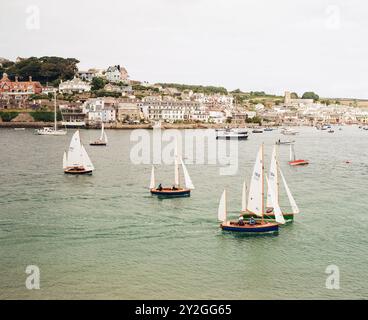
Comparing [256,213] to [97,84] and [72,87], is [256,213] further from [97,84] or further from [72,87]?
[97,84]

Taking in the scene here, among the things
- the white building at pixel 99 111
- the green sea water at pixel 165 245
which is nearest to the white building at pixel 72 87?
the white building at pixel 99 111

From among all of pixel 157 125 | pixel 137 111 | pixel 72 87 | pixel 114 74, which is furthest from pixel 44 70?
pixel 157 125

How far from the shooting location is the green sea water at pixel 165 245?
1572 centimetres

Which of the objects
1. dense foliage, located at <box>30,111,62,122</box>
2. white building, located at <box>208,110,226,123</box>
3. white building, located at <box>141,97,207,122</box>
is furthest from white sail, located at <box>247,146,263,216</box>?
Answer: white building, located at <box>208,110,226,123</box>

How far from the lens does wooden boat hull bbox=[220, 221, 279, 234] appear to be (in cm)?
2045

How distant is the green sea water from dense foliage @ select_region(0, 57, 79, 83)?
98.5 m

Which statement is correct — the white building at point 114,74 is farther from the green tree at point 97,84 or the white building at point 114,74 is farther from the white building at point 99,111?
the white building at point 99,111

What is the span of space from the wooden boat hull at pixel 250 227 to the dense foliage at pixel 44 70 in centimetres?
11363

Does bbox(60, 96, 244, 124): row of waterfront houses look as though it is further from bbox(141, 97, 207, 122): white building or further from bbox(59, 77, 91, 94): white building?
bbox(59, 77, 91, 94): white building

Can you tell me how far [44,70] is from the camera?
12531 cm

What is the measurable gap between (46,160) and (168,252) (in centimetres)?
2970
